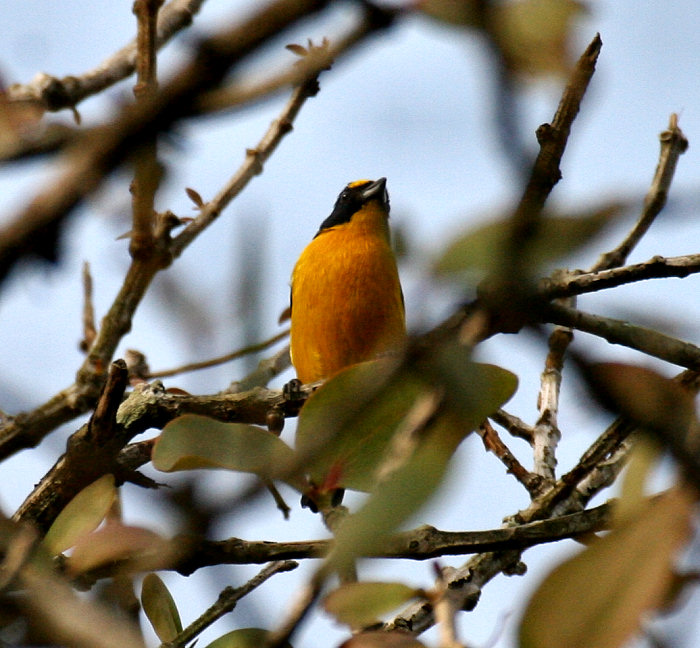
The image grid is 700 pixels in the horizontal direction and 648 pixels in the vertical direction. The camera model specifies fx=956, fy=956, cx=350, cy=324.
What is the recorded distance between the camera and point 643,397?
31.7 inches

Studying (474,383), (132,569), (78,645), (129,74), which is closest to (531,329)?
(474,383)

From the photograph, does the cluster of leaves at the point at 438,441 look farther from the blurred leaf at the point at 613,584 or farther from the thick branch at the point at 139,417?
the thick branch at the point at 139,417

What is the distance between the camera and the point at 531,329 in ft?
2.37

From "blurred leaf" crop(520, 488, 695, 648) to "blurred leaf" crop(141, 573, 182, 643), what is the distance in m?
1.56

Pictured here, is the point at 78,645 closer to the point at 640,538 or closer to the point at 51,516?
the point at 640,538

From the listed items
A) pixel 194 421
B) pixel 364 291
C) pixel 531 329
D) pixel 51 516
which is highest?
pixel 364 291

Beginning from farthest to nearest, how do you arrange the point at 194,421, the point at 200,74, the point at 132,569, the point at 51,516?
1. the point at 51,516
2. the point at 194,421
3. the point at 132,569
4. the point at 200,74

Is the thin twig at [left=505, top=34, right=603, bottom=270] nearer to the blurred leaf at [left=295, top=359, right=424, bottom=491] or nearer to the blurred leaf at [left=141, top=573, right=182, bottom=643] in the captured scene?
the blurred leaf at [left=295, top=359, right=424, bottom=491]

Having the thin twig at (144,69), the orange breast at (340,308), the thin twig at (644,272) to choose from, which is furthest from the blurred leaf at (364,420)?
the orange breast at (340,308)

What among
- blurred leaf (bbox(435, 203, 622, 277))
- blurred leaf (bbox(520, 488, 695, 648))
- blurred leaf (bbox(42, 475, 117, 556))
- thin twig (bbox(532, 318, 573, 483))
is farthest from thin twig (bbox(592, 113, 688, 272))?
blurred leaf (bbox(435, 203, 622, 277))

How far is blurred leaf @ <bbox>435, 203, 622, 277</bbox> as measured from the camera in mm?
716

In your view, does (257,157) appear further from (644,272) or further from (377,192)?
(377,192)

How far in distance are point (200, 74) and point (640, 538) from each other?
2.13ft

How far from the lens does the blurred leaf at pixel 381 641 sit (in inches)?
53.8
